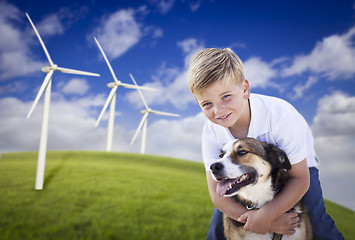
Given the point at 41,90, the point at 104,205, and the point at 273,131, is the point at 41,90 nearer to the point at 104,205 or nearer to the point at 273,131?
the point at 104,205

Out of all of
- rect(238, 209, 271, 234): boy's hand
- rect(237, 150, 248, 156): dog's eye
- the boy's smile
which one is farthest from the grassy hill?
the boy's smile

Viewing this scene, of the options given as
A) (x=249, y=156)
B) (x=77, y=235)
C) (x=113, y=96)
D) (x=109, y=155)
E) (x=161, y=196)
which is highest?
(x=113, y=96)

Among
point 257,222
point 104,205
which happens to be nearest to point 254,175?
point 257,222

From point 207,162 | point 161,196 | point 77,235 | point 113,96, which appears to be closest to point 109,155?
point 113,96

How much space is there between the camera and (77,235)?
37.4 feet

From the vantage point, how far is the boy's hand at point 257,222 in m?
2.15

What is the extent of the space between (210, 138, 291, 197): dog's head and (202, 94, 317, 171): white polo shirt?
84 mm

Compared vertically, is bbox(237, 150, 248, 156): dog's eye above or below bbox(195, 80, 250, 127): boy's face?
below

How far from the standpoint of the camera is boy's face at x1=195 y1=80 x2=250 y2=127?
2.24m

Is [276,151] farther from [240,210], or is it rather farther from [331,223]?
[331,223]

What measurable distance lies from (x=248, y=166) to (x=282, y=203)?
0.37 m

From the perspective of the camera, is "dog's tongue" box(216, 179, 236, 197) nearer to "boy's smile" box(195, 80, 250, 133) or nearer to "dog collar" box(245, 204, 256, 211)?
Answer: "dog collar" box(245, 204, 256, 211)

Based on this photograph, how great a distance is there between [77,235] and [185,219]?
4449mm

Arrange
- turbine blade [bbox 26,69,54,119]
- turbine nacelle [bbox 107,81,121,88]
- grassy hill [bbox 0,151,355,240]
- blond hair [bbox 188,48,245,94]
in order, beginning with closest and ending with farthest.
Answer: blond hair [bbox 188,48,245,94]
grassy hill [bbox 0,151,355,240]
turbine blade [bbox 26,69,54,119]
turbine nacelle [bbox 107,81,121,88]
